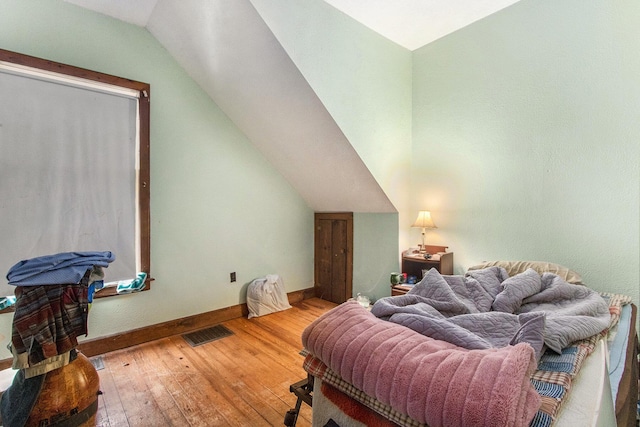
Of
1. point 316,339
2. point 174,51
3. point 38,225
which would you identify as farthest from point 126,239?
point 316,339

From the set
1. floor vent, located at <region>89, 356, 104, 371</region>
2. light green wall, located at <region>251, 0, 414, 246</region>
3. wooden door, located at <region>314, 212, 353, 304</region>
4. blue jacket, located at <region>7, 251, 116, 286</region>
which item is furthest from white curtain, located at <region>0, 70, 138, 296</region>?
wooden door, located at <region>314, 212, 353, 304</region>

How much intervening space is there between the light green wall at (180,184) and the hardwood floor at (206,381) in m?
0.40

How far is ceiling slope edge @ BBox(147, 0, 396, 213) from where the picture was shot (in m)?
2.17

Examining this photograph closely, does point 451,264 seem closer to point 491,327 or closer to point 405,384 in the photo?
point 491,327

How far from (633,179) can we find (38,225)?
402 centimetres

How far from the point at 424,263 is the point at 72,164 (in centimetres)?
299

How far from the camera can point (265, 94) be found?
101 inches

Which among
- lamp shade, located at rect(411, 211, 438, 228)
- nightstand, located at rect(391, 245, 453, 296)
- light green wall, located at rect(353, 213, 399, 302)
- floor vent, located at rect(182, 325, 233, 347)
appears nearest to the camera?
floor vent, located at rect(182, 325, 233, 347)

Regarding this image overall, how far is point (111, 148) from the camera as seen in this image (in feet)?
7.97

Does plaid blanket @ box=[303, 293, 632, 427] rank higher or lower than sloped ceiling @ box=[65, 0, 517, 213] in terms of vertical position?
lower

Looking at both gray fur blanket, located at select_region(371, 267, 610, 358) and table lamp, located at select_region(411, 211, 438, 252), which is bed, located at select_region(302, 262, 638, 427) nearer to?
gray fur blanket, located at select_region(371, 267, 610, 358)

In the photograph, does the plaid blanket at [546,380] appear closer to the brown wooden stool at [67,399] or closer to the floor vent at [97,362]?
the brown wooden stool at [67,399]

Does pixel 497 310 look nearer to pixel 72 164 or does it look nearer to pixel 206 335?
pixel 206 335

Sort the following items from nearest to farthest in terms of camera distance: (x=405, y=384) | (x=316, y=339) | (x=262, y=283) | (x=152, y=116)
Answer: (x=405, y=384), (x=316, y=339), (x=152, y=116), (x=262, y=283)
